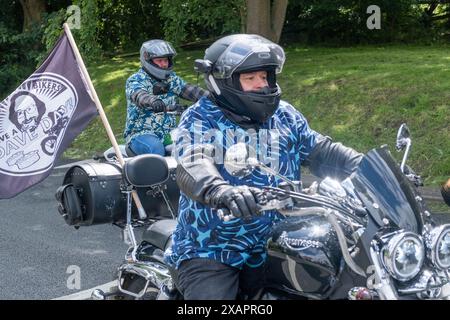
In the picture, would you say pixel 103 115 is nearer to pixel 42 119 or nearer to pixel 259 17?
pixel 42 119

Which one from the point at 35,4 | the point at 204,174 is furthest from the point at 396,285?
the point at 35,4

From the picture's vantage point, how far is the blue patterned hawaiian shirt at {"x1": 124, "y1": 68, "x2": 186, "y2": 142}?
6.82 m

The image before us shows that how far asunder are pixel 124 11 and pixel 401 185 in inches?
728

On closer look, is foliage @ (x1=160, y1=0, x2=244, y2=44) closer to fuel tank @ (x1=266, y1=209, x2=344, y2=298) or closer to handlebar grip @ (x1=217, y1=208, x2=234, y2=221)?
Answer: fuel tank @ (x1=266, y1=209, x2=344, y2=298)

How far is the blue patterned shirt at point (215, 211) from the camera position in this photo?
312 centimetres

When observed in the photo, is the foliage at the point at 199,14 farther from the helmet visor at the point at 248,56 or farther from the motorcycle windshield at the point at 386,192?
the motorcycle windshield at the point at 386,192

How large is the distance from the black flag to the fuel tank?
2613mm

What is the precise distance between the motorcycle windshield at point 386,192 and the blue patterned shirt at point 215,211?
48 cm

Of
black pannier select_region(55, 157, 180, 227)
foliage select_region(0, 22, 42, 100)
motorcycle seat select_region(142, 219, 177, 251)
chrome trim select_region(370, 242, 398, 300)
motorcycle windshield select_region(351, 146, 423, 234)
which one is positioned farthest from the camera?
foliage select_region(0, 22, 42, 100)

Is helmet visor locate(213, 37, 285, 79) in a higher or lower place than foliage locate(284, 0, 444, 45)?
higher

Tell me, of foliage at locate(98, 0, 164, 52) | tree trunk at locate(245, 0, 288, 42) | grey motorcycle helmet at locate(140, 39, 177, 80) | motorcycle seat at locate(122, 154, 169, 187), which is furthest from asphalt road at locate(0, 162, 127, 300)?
foliage at locate(98, 0, 164, 52)

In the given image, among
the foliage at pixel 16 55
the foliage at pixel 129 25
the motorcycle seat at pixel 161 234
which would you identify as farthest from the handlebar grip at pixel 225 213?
the foliage at pixel 129 25

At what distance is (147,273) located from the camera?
3.85 meters
